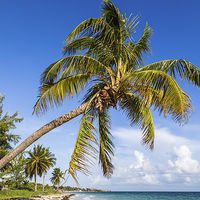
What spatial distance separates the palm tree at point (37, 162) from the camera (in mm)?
37531

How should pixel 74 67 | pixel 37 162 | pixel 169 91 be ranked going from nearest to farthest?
pixel 169 91 < pixel 74 67 < pixel 37 162

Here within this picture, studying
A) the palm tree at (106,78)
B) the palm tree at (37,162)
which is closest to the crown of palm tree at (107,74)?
the palm tree at (106,78)

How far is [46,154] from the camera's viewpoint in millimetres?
40344

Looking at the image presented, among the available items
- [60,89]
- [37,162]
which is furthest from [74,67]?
[37,162]

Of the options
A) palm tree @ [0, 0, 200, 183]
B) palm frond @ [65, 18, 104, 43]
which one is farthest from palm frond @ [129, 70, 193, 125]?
palm frond @ [65, 18, 104, 43]

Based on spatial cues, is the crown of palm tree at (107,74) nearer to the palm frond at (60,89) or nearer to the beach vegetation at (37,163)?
the palm frond at (60,89)

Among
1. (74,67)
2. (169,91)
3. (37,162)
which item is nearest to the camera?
(169,91)

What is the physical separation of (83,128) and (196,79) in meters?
3.54

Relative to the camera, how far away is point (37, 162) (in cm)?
3828

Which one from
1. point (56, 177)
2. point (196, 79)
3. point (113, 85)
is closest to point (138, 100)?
point (113, 85)

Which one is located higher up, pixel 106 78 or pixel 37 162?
pixel 106 78

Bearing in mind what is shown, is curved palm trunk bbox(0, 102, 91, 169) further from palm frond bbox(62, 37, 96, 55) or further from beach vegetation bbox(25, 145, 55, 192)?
beach vegetation bbox(25, 145, 55, 192)

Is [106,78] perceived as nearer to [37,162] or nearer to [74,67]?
[74,67]

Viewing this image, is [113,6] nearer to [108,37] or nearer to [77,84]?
[108,37]
